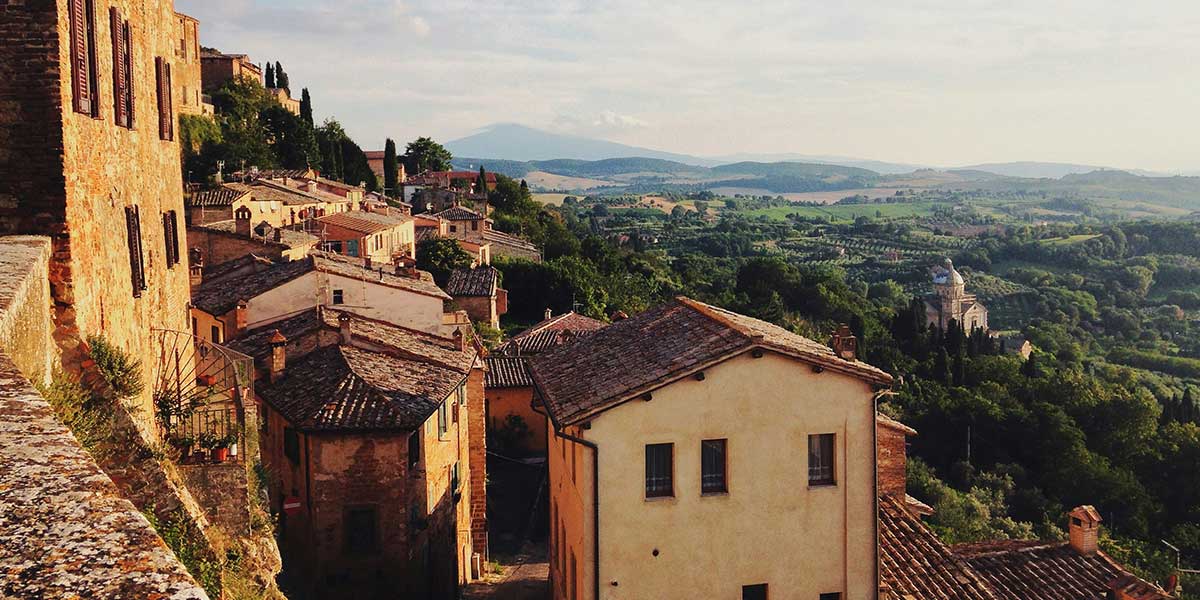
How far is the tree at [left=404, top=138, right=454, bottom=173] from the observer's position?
369ft

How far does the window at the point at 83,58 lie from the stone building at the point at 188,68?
56.9 meters

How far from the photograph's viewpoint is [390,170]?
307 ft

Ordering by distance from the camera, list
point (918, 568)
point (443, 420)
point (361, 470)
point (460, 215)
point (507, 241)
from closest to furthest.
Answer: point (918, 568)
point (361, 470)
point (443, 420)
point (507, 241)
point (460, 215)

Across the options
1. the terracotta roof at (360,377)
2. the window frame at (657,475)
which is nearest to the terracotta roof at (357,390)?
the terracotta roof at (360,377)

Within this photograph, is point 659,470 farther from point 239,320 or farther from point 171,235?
point 239,320

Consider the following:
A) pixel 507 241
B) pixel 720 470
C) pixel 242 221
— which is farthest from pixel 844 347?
pixel 507 241

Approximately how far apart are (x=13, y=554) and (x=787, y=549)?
14.0 metres

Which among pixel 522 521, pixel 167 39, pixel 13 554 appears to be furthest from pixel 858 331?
pixel 13 554

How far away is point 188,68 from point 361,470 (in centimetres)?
5411

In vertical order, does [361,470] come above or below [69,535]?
below

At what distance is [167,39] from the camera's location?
15.6 meters

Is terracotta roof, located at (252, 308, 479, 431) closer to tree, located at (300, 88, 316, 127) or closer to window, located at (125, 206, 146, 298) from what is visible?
window, located at (125, 206, 146, 298)

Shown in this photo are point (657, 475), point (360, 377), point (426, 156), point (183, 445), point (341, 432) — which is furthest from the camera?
point (426, 156)

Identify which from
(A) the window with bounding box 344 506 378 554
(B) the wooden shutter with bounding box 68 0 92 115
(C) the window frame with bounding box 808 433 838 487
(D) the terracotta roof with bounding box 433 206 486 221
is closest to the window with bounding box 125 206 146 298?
(B) the wooden shutter with bounding box 68 0 92 115
